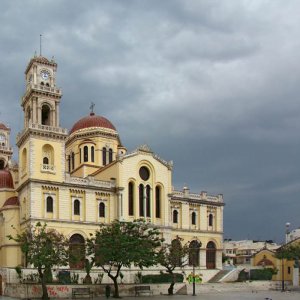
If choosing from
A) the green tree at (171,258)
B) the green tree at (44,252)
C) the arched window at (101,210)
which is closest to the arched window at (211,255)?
the green tree at (171,258)

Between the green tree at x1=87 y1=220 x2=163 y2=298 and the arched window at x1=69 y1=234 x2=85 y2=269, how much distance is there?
1341mm

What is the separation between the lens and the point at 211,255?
78.4 metres

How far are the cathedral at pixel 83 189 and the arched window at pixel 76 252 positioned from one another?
17cm

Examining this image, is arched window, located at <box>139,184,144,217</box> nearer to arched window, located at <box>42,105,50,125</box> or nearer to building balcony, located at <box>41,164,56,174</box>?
building balcony, located at <box>41,164,56,174</box>

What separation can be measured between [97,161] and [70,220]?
15.1 metres

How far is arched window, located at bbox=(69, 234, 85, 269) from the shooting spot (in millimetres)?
53250

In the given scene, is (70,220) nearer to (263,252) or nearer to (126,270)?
(126,270)

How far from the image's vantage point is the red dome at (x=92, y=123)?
266ft

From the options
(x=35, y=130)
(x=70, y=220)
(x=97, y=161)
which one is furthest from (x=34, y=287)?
(x=97, y=161)

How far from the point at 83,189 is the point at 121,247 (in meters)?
15.8

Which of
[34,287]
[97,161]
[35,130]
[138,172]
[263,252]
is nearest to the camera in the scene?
[34,287]

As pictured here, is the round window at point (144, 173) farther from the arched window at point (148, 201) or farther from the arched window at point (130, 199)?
the arched window at point (130, 199)

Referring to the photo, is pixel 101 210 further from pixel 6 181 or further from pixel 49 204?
pixel 6 181

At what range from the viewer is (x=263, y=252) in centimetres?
9450
